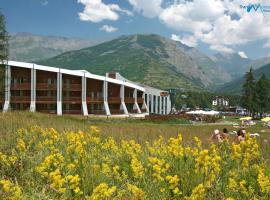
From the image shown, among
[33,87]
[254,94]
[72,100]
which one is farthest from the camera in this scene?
[254,94]

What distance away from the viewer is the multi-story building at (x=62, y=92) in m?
56.4

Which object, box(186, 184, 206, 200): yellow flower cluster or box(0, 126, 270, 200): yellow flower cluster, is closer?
box(186, 184, 206, 200): yellow flower cluster

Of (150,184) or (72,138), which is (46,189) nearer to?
(150,184)

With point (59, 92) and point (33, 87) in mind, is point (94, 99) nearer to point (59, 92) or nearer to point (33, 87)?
point (59, 92)

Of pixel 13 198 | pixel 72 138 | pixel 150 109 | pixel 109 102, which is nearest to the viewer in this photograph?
pixel 13 198

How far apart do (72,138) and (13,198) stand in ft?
13.3

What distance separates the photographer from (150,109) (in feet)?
271

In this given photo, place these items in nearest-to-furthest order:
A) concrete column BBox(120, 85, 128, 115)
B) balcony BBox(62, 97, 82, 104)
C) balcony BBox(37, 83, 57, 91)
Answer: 1. balcony BBox(37, 83, 57, 91)
2. balcony BBox(62, 97, 82, 104)
3. concrete column BBox(120, 85, 128, 115)

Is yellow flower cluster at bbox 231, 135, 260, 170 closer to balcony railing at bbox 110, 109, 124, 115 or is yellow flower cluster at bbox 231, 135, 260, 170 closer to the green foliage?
balcony railing at bbox 110, 109, 124, 115

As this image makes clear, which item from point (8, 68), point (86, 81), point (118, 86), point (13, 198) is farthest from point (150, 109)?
point (13, 198)

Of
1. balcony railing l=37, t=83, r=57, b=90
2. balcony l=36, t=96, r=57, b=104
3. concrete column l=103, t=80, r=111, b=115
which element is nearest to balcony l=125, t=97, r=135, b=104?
concrete column l=103, t=80, r=111, b=115

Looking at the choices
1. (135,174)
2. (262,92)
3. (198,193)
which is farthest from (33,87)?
(262,92)

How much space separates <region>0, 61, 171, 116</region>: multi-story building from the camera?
56438mm

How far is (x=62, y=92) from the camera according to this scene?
60500mm
